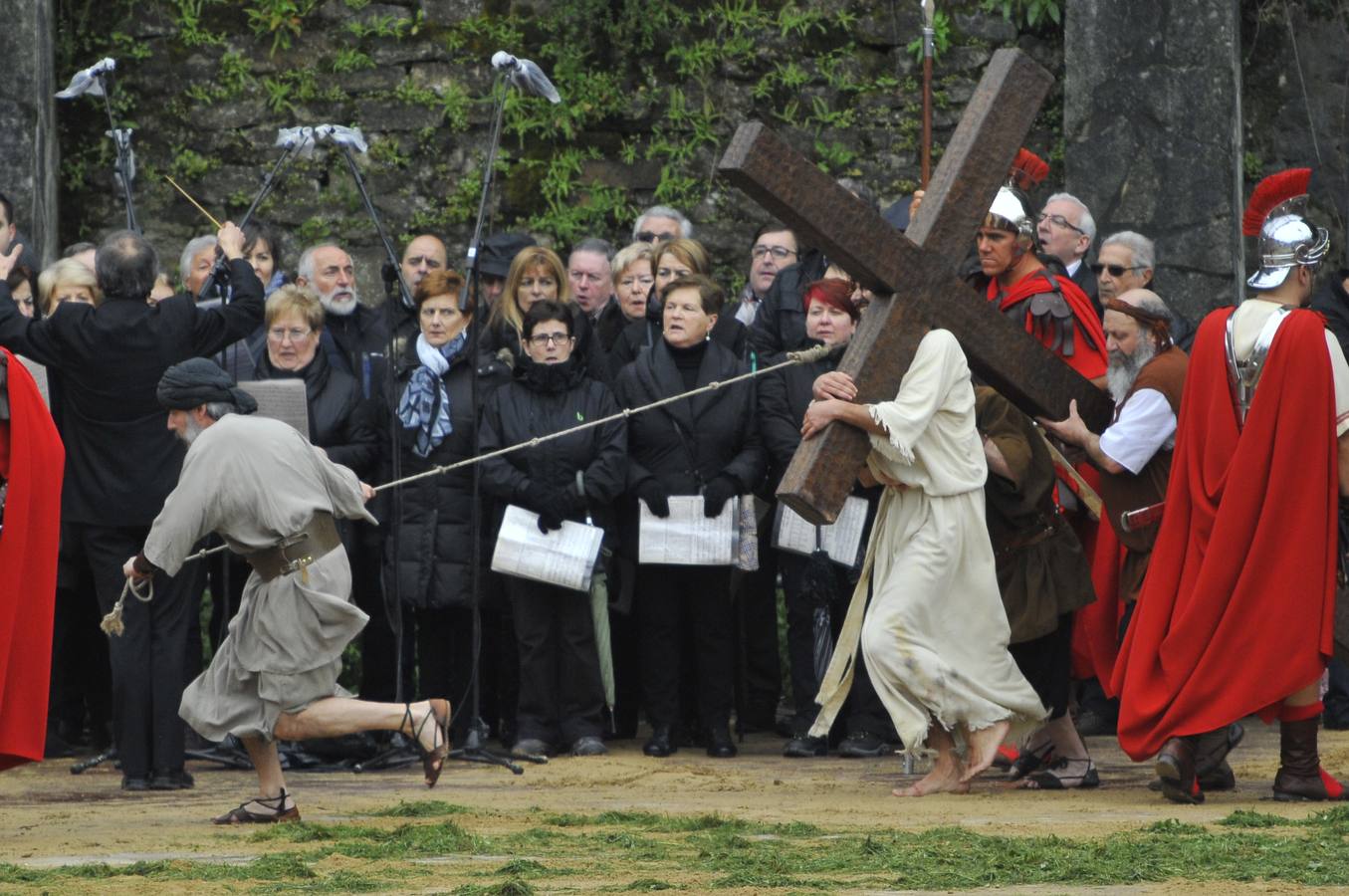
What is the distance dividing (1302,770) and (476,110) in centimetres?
675

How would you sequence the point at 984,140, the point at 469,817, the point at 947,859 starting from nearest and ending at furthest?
1. the point at 947,859
2. the point at 469,817
3. the point at 984,140

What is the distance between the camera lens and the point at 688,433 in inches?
385

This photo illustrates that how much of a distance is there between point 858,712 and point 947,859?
11.9 ft

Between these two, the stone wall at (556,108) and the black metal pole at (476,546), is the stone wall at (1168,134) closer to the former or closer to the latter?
the stone wall at (556,108)

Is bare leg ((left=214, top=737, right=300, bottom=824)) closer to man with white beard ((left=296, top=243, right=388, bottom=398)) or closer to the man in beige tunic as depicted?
the man in beige tunic

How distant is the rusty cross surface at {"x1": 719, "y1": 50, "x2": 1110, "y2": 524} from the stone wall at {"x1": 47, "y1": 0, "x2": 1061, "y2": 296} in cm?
464

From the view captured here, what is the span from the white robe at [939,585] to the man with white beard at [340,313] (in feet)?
10.4

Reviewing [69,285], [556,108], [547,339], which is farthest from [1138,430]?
[556,108]

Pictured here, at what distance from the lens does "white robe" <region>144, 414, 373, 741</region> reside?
7.59 m

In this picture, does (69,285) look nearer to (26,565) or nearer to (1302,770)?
(26,565)

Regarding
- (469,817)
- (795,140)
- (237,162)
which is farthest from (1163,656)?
(237,162)

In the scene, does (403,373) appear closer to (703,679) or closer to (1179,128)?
(703,679)

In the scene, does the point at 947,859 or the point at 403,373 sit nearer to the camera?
the point at 947,859

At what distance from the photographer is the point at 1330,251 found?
42.6 feet
